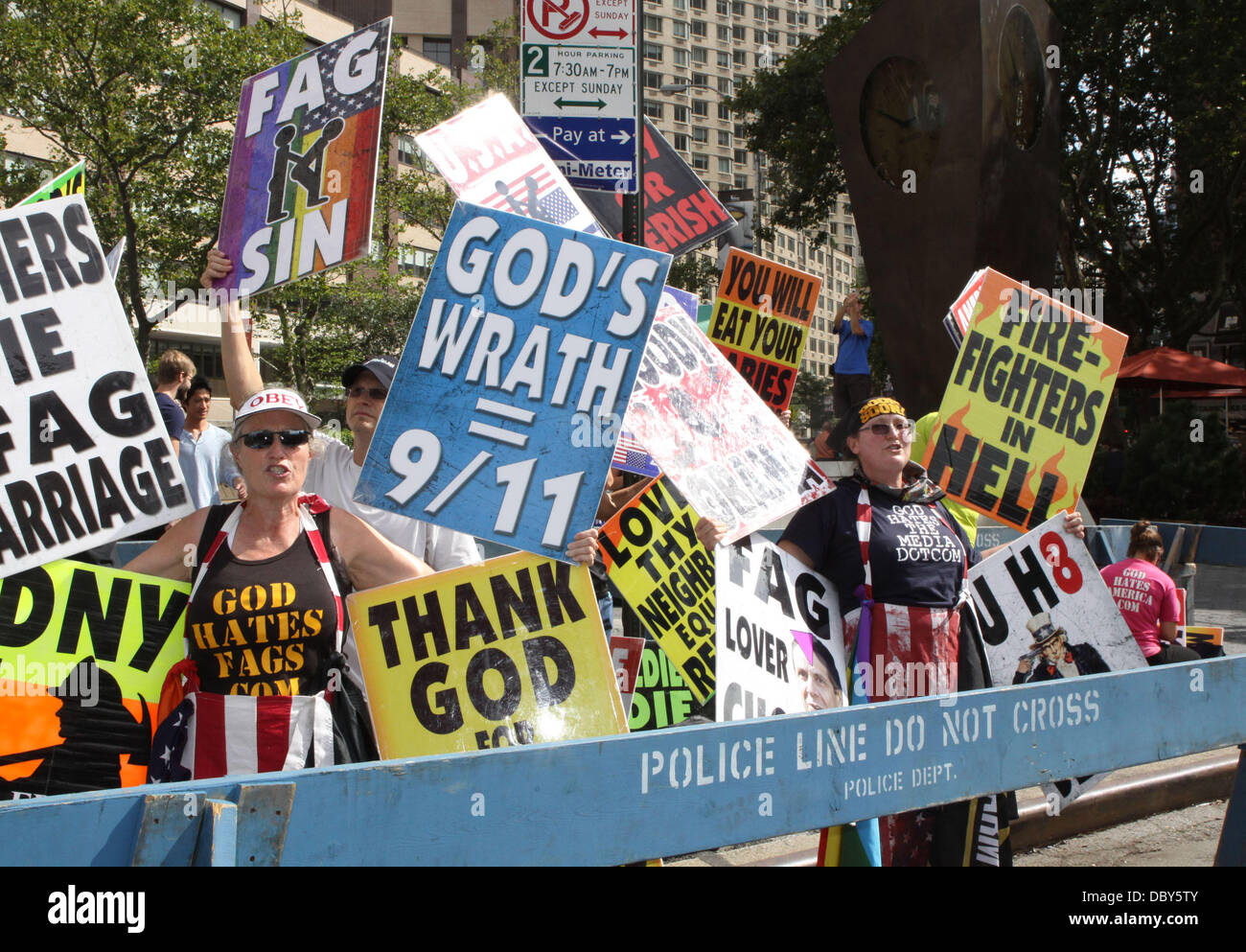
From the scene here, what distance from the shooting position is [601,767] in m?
2.60

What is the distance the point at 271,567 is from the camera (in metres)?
3.13

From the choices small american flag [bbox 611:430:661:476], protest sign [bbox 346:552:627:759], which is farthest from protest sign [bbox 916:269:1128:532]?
protest sign [bbox 346:552:627:759]

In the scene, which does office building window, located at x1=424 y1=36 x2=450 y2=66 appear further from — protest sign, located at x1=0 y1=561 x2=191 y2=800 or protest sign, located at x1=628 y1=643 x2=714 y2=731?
protest sign, located at x1=0 y1=561 x2=191 y2=800

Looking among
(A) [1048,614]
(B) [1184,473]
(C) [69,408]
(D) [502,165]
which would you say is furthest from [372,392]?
(B) [1184,473]

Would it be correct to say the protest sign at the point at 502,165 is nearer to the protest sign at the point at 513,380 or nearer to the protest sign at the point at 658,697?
the protest sign at the point at 513,380

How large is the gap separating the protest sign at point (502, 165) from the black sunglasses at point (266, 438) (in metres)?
1.66

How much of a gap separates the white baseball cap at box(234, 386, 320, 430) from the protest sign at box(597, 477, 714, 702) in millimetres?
1194

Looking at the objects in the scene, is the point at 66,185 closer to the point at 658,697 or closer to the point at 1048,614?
the point at 658,697

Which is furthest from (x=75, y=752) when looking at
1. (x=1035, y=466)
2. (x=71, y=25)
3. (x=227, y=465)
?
(x=71, y=25)

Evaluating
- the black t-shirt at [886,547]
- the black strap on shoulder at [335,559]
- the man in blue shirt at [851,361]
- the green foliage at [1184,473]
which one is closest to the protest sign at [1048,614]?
the black t-shirt at [886,547]

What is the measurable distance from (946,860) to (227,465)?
3.61 meters

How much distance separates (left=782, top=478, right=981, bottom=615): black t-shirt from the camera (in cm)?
413

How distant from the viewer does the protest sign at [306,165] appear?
436 cm
